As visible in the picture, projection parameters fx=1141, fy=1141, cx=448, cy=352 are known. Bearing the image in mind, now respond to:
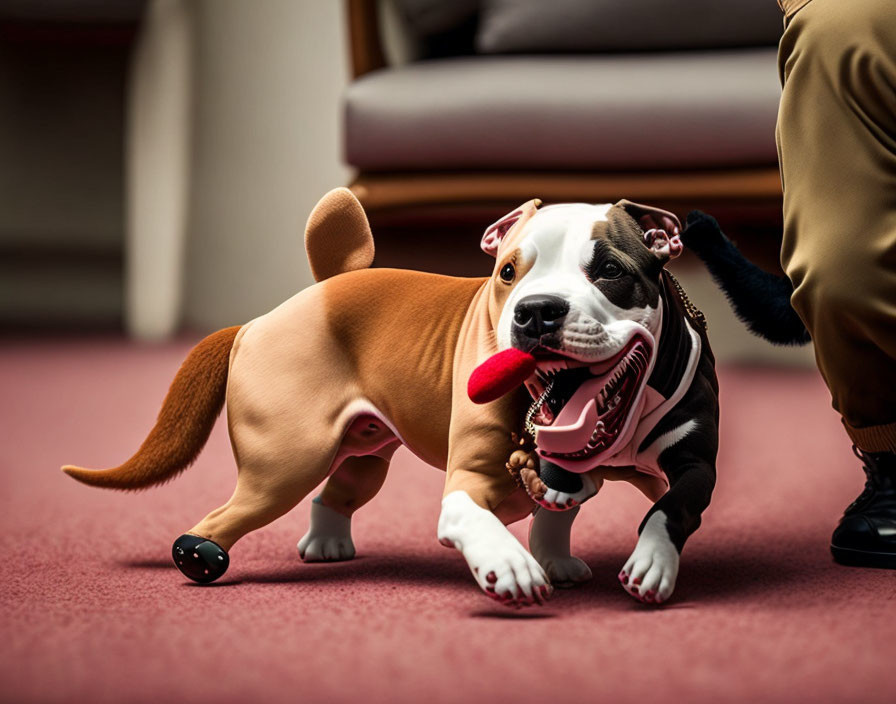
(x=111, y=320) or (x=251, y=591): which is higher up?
(x=251, y=591)

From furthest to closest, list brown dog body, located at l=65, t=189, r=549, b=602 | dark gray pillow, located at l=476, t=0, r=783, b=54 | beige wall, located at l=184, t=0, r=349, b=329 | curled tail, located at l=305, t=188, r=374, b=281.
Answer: beige wall, located at l=184, t=0, r=349, b=329 < dark gray pillow, located at l=476, t=0, r=783, b=54 < curled tail, located at l=305, t=188, r=374, b=281 < brown dog body, located at l=65, t=189, r=549, b=602

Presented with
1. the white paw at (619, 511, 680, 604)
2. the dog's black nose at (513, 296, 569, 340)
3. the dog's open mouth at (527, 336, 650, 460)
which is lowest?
the white paw at (619, 511, 680, 604)

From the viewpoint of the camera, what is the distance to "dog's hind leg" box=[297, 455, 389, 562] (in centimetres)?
97

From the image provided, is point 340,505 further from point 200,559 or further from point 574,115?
point 574,115

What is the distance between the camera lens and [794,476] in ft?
4.24

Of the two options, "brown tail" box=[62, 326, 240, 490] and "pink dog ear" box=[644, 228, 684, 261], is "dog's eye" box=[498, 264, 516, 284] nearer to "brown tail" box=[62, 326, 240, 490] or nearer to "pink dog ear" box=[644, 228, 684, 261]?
"pink dog ear" box=[644, 228, 684, 261]

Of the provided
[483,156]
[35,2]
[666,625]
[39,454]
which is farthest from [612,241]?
[35,2]

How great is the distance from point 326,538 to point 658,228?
38cm

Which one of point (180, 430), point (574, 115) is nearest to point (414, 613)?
point (180, 430)

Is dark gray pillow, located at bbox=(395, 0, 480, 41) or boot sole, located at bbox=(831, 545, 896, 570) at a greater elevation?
dark gray pillow, located at bbox=(395, 0, 480, 41)

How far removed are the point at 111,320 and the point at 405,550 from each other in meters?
1.90

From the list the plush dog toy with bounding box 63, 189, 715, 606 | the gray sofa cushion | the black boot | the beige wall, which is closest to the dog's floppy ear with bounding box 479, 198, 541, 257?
the plush dog toy with bounding box 63, 189, 715, 606

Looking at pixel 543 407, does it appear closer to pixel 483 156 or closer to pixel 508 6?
pixel 483 156

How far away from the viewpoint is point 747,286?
0.96m
